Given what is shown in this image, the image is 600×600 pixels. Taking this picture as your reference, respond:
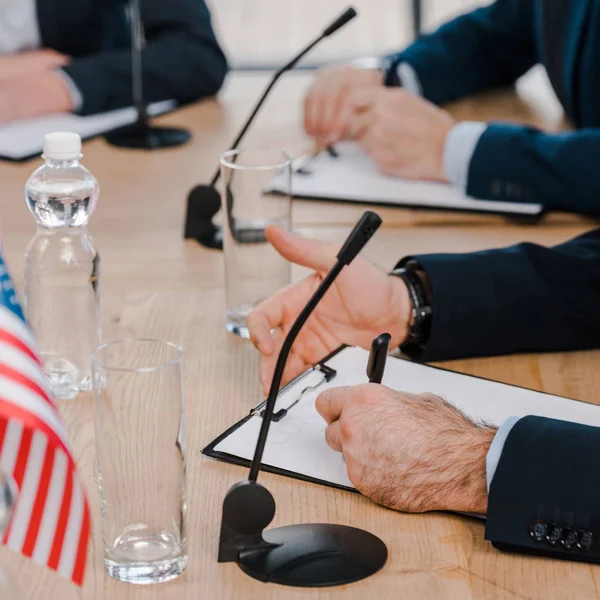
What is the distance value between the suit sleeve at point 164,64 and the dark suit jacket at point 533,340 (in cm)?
106

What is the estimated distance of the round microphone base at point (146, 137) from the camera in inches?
75.9

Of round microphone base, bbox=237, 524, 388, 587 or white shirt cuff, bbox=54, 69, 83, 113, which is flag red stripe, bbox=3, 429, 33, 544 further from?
white shirt cuff, bbox=54, 69, 83, 113

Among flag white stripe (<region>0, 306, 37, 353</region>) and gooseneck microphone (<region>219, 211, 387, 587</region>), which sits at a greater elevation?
flag white stripe (<region>0, 306, 37, 353</region>)

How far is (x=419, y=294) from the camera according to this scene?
121cm

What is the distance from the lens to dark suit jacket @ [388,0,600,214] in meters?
1.63

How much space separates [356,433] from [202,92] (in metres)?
1.54

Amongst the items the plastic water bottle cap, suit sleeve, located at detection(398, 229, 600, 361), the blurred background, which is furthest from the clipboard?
the blurred background

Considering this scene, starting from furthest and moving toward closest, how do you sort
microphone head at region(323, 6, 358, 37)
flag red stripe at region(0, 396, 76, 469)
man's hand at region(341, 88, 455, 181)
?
man's hand at region(341, 88, 455, 181) → microphone head at region(323, 6, 358, 37) → flag red stripe at region(0, 396, 76, 469)

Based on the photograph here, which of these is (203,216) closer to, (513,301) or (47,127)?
(513,301)

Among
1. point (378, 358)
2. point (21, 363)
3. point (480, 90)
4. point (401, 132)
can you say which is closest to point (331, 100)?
point (401, 132)

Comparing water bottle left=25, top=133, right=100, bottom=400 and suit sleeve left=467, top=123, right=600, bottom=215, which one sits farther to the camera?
suit sleeve left=467, top=123, right=600, bottom=215

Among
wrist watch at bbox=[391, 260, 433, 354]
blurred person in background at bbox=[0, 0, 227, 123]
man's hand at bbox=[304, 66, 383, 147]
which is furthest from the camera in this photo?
blurred person in background at bbox=[0, 0, 227, 123]

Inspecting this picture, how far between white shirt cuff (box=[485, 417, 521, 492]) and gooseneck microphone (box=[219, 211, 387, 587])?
113mm

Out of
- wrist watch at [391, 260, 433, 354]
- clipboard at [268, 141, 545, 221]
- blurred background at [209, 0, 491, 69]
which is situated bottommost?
blurred background at [209, 0, 491, 69]
